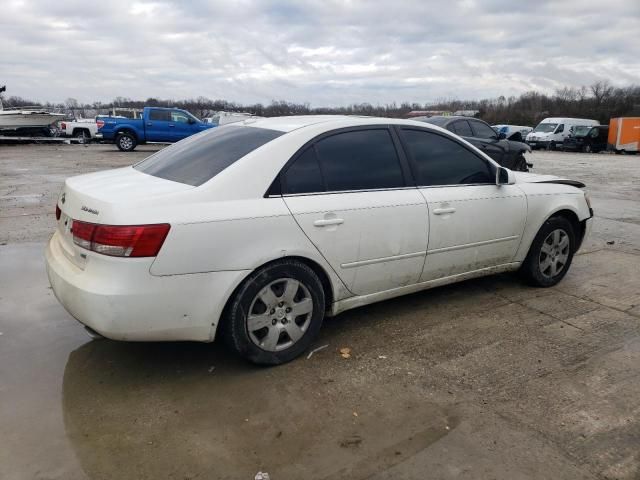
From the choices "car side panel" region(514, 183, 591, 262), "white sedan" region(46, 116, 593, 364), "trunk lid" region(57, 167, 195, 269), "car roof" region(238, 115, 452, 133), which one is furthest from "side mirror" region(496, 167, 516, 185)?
"trunk lid" region(57, 167, 195, 269)

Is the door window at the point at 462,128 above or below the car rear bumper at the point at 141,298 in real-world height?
above

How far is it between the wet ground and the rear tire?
19275mm

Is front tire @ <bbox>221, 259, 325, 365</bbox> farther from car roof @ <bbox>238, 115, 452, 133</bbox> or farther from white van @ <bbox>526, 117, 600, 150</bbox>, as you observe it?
white van @ <bbox>526, 117, 600, 150</bbox>

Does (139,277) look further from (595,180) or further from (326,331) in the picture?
(595,180)

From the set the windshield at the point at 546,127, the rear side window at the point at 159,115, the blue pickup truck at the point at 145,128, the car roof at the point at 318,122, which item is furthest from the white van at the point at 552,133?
the car roof at the point at 318,122

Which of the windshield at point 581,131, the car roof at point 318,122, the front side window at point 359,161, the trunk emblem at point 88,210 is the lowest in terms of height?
the trunk emblem at point 88,210

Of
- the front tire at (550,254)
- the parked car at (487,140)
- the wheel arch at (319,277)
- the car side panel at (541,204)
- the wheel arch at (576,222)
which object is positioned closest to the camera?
the wheel arch at (319,277)

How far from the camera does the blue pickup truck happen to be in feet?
73.8

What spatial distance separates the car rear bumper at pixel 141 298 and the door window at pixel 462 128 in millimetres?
9785

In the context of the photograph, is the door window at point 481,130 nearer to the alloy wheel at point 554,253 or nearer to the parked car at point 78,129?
the alloy wheel at point 554,253

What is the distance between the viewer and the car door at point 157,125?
22.5m

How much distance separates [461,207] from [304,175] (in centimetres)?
141

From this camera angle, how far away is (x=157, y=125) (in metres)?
22.5

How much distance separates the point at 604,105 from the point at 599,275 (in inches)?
2237
